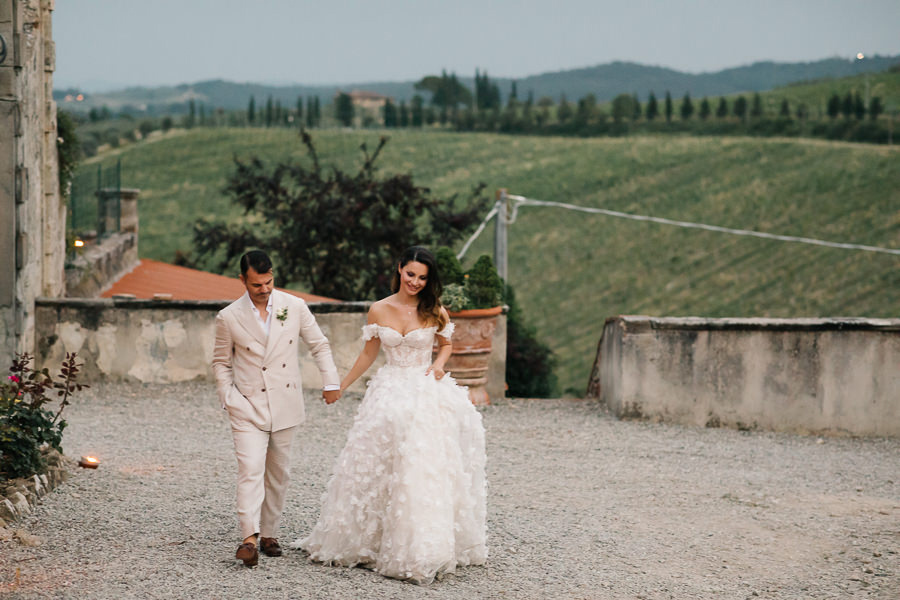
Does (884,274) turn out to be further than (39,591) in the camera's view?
Yes

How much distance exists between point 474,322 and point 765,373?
3061 millimetres

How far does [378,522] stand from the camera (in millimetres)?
5246

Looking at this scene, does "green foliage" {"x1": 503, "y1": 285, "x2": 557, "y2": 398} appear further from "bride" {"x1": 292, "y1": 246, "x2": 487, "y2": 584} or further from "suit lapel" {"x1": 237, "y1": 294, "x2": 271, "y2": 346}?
"suit lapel" {"x1": 237, "y1": 294, "x2": 271, "y2": 346}

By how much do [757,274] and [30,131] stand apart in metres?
42.0

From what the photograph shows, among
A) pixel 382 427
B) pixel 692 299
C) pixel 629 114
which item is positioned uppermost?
pixel 629 114

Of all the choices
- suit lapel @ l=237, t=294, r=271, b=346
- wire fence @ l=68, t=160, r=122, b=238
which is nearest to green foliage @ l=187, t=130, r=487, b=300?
wire fence @ l=68, t=160, r=122, b=238

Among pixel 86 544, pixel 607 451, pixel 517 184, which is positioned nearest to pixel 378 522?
pixel 86 544

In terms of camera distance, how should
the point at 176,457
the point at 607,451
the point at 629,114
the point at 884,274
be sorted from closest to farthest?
the point at 176,457 → the point at 607,451 → the point at 884,274 → the point at 629,114

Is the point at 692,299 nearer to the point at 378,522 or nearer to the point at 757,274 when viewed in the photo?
the point at 757,274

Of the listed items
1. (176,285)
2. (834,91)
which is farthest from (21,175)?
(834,91)

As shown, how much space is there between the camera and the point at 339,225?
67.4 ft

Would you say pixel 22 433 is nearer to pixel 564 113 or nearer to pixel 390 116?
pixel 564 113

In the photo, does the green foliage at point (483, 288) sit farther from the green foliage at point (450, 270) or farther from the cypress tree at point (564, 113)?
the cypress tree at point (564, 113)

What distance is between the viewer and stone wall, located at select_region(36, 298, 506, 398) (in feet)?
34.6
